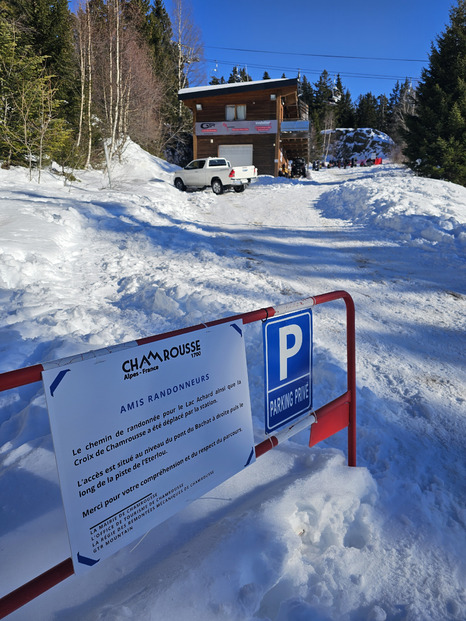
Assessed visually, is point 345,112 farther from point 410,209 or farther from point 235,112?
point 410,209

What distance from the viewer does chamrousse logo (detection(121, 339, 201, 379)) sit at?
1.52m

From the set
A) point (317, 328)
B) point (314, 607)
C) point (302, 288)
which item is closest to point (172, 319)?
point (317, 328)

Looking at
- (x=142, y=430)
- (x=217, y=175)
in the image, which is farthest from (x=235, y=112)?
(x=142, y=430)

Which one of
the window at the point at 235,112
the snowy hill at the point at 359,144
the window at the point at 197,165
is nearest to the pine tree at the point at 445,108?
the window at the point at 197,165

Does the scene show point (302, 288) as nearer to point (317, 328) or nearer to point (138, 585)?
point (317, 328)

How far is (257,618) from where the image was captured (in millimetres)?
1647

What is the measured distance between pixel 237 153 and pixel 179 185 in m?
12.3

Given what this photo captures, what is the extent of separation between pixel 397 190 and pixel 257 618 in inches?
573

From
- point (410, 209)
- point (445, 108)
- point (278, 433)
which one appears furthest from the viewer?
point (445, 108)

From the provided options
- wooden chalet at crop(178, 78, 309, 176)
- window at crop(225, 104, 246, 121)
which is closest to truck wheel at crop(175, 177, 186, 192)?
wooden chalet at crop(178, 78, 309, 176)

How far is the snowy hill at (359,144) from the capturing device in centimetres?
8019

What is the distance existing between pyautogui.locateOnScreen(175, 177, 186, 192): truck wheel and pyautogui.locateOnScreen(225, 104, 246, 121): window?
13.1 m

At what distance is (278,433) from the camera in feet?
7.59

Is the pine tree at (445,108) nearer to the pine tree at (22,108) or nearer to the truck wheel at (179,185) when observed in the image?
the truck wheel at (179,185)
